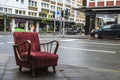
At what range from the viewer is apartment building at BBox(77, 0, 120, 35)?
135ft

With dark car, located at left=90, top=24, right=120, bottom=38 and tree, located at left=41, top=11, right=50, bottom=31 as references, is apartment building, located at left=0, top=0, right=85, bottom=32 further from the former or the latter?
dark car, located at left=90, top=24, right=120, bottom=38

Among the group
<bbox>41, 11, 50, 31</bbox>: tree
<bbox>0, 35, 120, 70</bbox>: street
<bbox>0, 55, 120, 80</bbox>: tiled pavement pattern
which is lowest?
<bbox>0, 35, 120, 70</bbox>: street

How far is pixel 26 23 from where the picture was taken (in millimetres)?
72625

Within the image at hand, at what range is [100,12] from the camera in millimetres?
42062

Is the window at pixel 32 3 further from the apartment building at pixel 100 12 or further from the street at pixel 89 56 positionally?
the street at pixel 89 56

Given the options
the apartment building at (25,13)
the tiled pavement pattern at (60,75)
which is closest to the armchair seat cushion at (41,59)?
the tiled pavement pattern at (60,75)

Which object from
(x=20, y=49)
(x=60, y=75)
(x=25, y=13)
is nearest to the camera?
(x=60, y=75)

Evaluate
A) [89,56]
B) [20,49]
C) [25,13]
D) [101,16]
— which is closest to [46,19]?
[25,13]

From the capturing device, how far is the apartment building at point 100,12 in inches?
1619

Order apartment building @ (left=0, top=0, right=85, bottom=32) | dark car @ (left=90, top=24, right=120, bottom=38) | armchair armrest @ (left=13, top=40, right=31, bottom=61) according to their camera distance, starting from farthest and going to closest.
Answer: apartment building @ (left=0, top=0, right=85, bottom=32), dark car @ (left=90, top=24, right=120, bottom=38), armchair armrest @ (left=13, top=40, right=31, bottom=61)

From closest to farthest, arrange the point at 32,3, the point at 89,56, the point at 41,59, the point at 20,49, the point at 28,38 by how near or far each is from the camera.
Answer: the point at 41,59 → the point at 20,49 → the point at 28,38 → the point at 89,56 → the point at 32,3

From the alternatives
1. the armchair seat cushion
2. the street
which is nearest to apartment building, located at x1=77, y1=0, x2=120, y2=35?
the street

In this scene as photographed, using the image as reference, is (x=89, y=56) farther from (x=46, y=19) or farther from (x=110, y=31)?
(x=46, y=19)

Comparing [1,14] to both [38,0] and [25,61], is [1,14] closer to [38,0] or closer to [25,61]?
[38,0]
